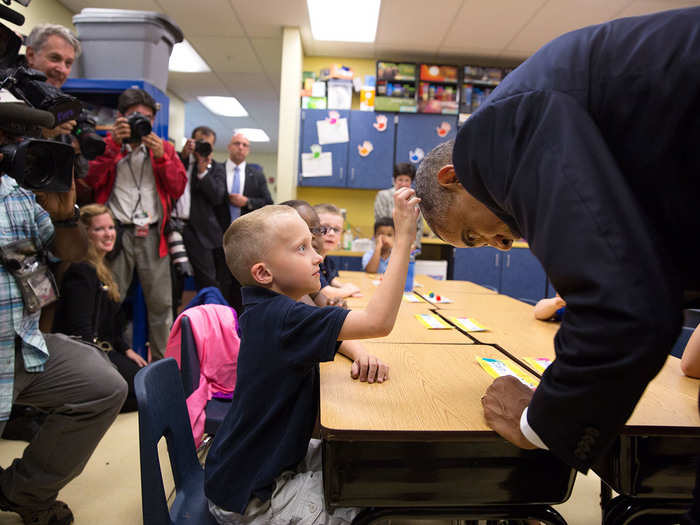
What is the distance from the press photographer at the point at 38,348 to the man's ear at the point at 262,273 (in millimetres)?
675

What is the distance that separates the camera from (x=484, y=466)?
800 millimetres

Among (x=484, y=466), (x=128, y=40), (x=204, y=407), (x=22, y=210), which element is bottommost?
(x=204, y=407)

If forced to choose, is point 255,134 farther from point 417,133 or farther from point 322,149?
point 417,133

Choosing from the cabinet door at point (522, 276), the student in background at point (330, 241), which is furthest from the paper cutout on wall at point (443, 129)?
the student in background at point (330, 241)

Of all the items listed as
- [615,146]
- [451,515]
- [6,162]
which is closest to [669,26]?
[615,146]

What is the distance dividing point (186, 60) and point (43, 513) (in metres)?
5.14

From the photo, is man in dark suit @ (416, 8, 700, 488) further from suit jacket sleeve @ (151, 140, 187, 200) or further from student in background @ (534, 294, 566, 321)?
suit jacket sleeve @ (151, 140, 187, 200)

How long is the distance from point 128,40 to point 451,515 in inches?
141

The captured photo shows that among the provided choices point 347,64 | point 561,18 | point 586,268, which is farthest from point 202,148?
point 561,18

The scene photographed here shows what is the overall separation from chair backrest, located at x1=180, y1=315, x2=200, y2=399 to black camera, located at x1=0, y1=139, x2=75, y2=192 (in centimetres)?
54

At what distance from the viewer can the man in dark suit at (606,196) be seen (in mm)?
438

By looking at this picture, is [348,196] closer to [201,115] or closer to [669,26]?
[201,115]

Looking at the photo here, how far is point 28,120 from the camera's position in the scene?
3.72ft

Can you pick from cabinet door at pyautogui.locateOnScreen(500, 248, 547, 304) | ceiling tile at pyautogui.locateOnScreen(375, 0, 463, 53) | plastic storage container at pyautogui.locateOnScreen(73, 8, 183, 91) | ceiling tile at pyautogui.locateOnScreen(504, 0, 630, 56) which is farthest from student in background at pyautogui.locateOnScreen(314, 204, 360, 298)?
cabinet door at pyautogui.locateOnScreen(500, 248, 547, 304)
